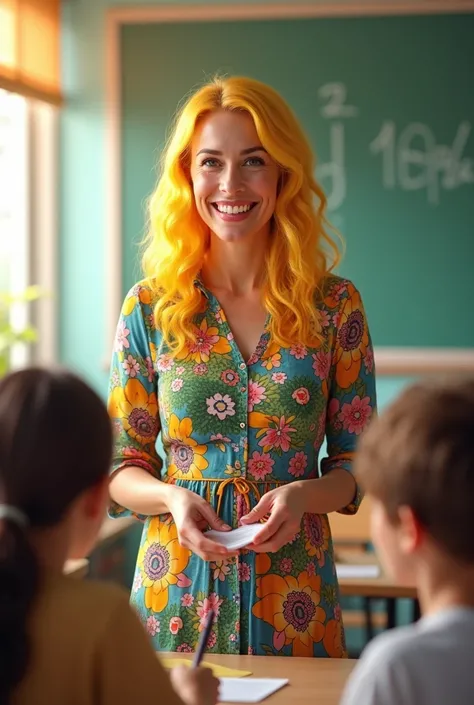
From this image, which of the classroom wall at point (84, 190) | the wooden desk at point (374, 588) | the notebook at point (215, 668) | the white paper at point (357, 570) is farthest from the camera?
the classroom wall at point (84, 190)

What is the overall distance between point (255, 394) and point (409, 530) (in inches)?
33.9

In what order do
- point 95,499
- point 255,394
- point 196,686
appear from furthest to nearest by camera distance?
point 255,394 → point 196,686 → point 95,499

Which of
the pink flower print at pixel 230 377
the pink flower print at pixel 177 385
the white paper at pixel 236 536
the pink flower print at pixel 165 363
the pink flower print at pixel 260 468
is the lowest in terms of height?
the white paper at pixel 236 536

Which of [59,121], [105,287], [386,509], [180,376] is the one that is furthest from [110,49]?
[386,509]

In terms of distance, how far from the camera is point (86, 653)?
3.81 ft

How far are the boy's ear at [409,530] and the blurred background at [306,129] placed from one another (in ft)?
→ 11.3

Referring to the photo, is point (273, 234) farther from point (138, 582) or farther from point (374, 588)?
point (374, 588)

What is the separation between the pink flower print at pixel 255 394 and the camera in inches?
81.0

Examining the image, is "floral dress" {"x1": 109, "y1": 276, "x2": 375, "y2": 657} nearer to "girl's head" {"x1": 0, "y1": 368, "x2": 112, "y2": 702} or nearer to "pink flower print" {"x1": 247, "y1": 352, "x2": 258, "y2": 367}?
"pink flower print" {"x1": 247, "y1": 352, "x2": 258, "y2": 367}

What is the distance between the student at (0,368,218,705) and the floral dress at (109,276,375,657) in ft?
2.57

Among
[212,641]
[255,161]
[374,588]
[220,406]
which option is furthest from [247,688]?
[374,588]

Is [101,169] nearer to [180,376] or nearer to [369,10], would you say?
[369,10]

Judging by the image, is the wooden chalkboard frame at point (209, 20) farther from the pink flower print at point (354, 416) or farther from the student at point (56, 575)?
the student at point (56, 575)

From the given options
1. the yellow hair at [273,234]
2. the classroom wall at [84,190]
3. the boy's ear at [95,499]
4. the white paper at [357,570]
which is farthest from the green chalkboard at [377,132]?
the boy's ear at [95,499]
